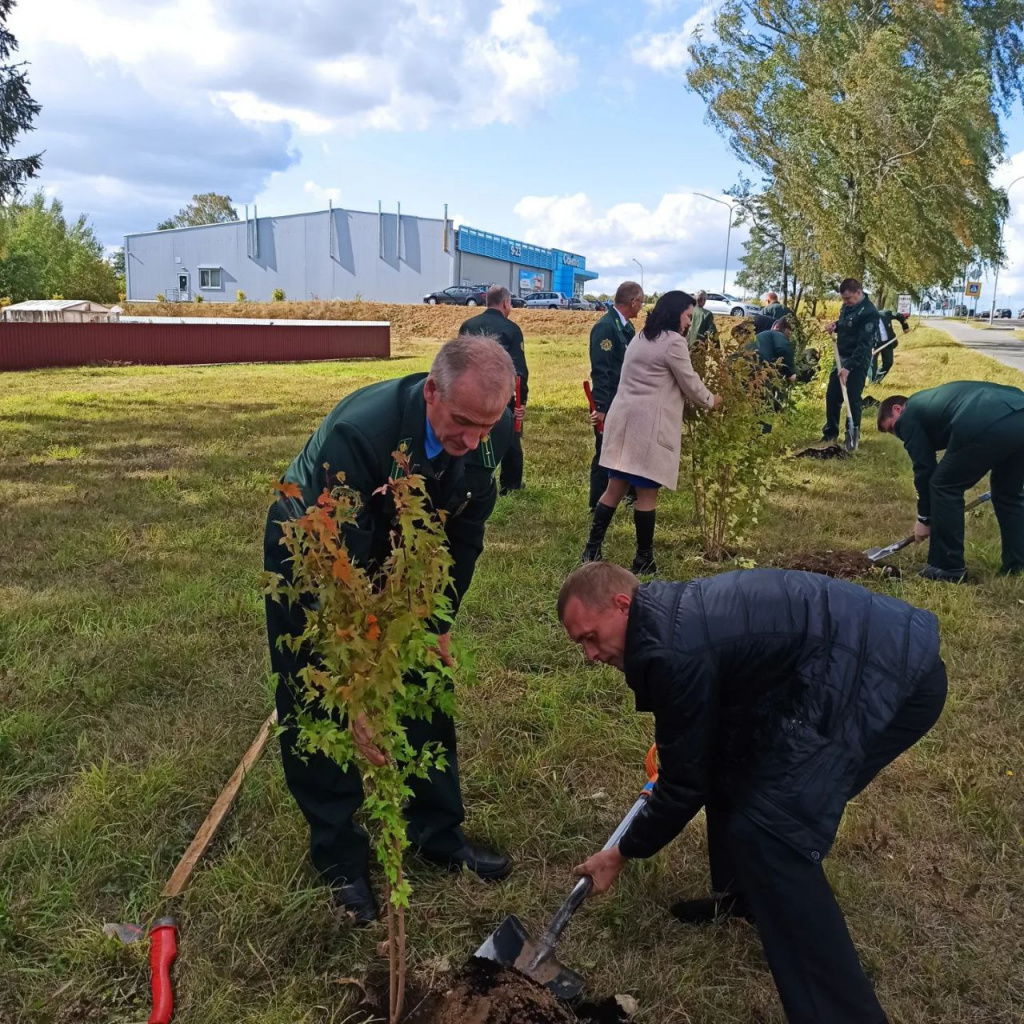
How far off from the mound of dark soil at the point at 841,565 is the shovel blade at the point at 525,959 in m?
3.58

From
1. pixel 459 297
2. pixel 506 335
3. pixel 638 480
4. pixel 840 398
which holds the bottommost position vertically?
pixel 638 480

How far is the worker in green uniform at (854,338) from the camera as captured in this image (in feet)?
30.6

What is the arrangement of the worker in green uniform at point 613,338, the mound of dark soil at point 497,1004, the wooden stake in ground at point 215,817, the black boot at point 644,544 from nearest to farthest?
the mound of dark soil at point 497,1004 → the wooden stake in ground at point 215,817 → the black boot at point 644,544 → the worker in green uniform at point 613,338

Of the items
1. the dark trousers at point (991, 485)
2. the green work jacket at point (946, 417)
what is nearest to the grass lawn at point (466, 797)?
the dark trousers at point (991, 485)

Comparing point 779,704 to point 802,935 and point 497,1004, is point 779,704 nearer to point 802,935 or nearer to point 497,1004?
point 802,935

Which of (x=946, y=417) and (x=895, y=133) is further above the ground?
(x=895, y=133)

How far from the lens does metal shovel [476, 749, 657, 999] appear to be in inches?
92.7

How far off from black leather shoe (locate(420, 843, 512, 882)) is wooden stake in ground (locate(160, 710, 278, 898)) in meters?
0.74

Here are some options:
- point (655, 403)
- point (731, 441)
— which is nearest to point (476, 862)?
point (655, 403)

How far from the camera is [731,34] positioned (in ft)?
85.0

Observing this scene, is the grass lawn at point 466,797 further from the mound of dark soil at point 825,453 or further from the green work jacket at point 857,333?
the green work jacket at point 857,333

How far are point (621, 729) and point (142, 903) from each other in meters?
1.94

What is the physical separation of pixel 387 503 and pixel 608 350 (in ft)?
13.7

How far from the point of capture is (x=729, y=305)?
38250mm
